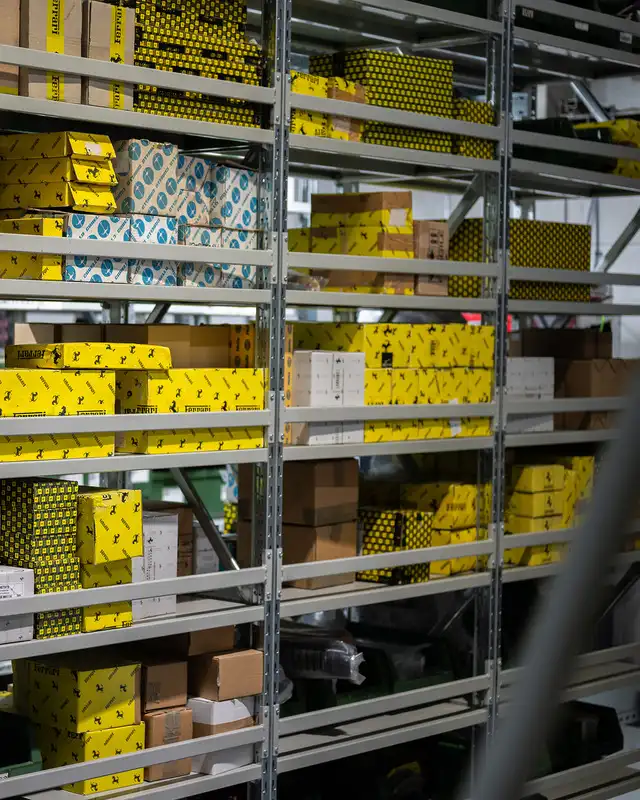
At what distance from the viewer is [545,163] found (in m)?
5.11

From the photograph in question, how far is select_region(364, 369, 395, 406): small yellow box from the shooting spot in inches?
173

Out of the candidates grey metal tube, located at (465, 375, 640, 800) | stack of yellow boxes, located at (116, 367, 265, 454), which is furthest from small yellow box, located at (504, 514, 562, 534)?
grey metal tube, located at (465, 375, 640, 800)

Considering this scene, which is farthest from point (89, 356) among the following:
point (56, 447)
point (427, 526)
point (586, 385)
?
point (586, 385)

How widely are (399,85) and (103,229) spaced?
1.55 metres

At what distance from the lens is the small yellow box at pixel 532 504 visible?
16.8ft

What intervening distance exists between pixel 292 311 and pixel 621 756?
15.0 ft

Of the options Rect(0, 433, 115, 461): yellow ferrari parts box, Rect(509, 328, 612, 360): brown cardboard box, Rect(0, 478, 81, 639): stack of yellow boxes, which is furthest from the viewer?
Rect(509, 328, 612, 360): brown cardboard box

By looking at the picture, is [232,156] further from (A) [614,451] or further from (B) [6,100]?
(A) [614,451]

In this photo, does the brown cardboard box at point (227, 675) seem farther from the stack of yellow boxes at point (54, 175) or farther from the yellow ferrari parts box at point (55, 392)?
the stack of yellow boxes at point (54, 175)

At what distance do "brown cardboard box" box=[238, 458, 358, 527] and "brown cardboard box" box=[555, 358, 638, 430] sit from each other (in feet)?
4.65

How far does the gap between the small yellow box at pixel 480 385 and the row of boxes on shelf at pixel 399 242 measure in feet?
1.14

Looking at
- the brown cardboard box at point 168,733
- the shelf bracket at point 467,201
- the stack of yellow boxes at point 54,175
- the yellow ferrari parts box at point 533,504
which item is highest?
the shelf bracket at point 467,201

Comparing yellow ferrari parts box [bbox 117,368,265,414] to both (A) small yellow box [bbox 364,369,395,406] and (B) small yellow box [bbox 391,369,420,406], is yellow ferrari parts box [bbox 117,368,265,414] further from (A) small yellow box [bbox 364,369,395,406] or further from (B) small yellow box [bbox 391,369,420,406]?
(B) small yellow box [bbox 391,369,420,406]

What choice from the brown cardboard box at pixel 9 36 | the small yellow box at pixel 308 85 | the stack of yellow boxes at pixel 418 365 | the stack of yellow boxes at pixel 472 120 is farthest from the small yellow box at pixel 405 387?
the brown cardboard box at pixel 9 36
